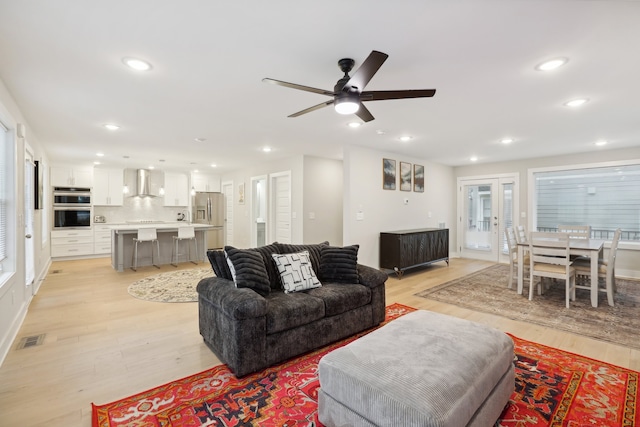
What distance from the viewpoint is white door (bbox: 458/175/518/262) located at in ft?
24.0

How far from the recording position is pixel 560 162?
21.5 feet

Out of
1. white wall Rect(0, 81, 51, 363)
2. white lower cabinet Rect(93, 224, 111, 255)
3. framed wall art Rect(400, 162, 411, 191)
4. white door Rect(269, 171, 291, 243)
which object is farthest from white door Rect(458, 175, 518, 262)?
white lower cabinet Rect(93, 224, 111, 255)

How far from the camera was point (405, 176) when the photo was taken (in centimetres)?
674

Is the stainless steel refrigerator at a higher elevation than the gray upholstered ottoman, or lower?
higher

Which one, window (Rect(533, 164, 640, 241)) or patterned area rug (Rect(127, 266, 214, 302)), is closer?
patterned area rug (Rect(127, 266, 214, 302))

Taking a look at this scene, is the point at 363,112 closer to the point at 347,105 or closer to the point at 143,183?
the point at 347,105

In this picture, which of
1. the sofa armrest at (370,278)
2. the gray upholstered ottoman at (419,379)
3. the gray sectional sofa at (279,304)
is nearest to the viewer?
the gray upholstered ottoman at (419,379)

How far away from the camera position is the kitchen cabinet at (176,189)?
920 cm

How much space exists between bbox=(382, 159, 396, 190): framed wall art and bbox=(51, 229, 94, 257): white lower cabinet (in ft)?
24.5

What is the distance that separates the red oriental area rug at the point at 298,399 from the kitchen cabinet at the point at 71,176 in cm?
778

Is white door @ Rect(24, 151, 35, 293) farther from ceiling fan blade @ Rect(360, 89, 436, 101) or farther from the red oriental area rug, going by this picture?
ceiling fan blade @ Rect(360, 89, 436, 101)

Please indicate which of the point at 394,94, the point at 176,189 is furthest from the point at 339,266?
the point at 176,189

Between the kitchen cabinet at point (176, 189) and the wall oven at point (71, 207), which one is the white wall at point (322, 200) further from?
the wall oven at point (71, 207)

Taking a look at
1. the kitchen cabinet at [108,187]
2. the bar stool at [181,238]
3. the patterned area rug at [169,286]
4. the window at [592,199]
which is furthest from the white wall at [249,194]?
the window at [592,199]
